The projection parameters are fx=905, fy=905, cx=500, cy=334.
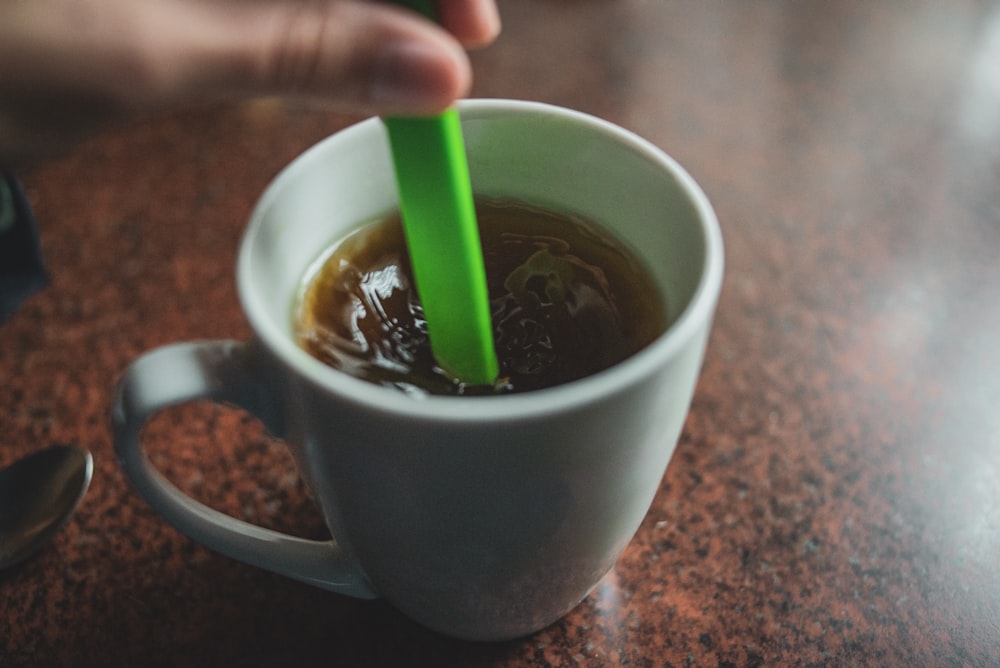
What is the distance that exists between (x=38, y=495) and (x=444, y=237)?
14.8 inches

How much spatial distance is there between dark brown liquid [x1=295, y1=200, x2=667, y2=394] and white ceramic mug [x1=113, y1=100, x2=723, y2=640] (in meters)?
0.02

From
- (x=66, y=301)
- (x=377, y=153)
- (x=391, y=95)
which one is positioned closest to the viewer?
(x=391, y=95)

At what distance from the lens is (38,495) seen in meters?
0.64

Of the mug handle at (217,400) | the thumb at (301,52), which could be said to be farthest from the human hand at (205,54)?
the mug handle at (217,400)

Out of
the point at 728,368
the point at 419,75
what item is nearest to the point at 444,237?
the point at 419,75

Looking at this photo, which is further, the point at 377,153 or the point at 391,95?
the point at 377,153

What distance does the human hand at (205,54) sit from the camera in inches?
16.5

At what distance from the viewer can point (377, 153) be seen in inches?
21.3

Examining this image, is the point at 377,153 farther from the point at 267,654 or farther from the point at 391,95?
the point at 267,654

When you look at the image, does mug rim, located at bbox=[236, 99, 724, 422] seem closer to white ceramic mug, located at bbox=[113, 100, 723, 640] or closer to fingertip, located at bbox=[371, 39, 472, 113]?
white ceramic mug, located at bbox=[113, 100, 723, 640]

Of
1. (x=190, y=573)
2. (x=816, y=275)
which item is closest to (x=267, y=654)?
(x=190, y=573)

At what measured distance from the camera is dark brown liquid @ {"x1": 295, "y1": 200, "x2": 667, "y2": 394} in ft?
1.69

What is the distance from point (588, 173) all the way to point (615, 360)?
0.12m

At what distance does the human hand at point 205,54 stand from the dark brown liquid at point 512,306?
0.14 metres
